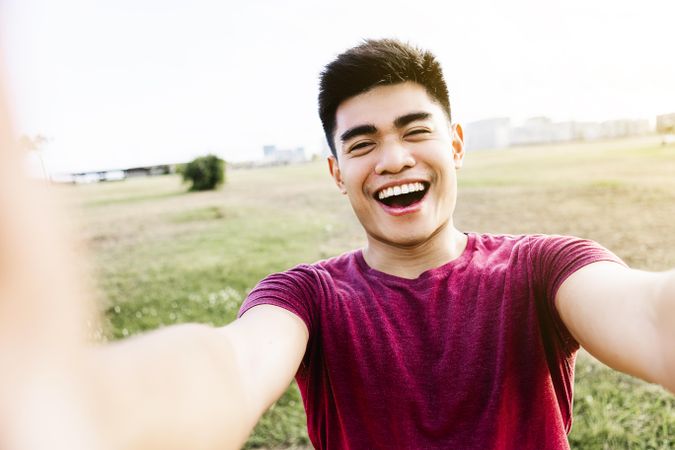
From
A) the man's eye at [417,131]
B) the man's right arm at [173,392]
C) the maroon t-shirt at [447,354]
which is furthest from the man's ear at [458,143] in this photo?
the man's right arm at [173,392]

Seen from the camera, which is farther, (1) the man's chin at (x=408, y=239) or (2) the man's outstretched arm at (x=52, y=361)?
(1) the man's chin at (x=408, y=239)

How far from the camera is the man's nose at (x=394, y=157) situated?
6.39ft

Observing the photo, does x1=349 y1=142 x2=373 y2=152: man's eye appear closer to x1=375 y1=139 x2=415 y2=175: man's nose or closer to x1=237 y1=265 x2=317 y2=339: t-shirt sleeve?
x1=375 y1=139 x2=415 y2=175: man's nose

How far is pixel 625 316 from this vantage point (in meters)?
1.23

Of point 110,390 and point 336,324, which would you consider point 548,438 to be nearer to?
point 336,324

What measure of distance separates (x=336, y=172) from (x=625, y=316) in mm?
1457

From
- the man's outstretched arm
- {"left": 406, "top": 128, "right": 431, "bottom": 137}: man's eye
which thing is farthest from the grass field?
{"left": 406, "top": 128, "right": 431, "bottom": 137}: man's eye

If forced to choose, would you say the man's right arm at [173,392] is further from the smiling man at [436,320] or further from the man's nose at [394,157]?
the man's nose at [394,157]

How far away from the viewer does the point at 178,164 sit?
24844 millimetres

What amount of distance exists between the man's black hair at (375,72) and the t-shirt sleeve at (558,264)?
35.2 inches

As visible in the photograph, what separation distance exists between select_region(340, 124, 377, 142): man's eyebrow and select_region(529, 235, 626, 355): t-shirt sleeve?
83cm

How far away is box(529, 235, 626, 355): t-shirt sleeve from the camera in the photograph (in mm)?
1498

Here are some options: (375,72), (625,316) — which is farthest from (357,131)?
(625,316)

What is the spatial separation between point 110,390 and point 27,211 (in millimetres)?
235
